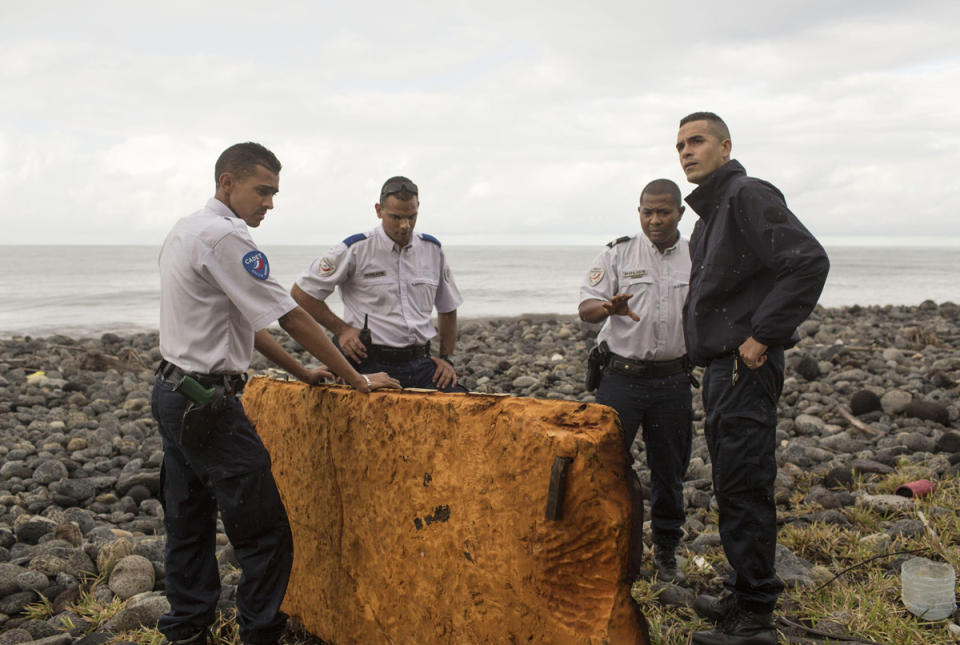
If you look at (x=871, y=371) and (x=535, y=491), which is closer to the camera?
(x=535, y=491)

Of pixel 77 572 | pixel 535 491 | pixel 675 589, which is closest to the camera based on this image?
pixel 535 491

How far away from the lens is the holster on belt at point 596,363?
4.11m

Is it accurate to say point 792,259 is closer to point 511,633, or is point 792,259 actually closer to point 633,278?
point 633,278

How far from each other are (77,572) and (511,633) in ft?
8.77

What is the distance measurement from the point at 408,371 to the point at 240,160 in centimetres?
173

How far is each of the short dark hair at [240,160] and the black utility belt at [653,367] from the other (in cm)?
209

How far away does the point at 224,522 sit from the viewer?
2.89m

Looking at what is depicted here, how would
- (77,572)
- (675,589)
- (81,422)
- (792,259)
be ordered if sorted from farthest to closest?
(81,422) → (77,572) → (675,589) → (792,259)

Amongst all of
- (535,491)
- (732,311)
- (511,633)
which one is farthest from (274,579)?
(732,311)

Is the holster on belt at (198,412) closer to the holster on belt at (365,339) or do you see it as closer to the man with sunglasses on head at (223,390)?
the man with sunglasses on head at (223,390)

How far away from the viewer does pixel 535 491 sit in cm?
252

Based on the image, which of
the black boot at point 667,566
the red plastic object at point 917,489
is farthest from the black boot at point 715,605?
the red plastic object at point 917,489

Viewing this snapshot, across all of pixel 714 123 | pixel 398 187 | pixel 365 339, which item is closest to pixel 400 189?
pixel 398 187

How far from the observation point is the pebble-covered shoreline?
12.7 feet
